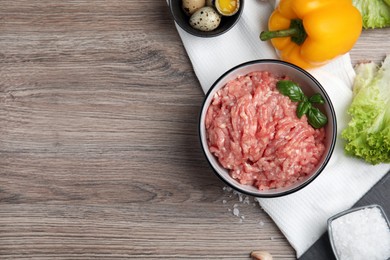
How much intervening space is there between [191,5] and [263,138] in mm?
555

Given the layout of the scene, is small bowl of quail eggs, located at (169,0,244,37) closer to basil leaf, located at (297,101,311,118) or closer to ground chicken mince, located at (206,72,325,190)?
ground chicken mince, located at (206,72,325,190)

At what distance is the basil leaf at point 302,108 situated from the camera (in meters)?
1.94

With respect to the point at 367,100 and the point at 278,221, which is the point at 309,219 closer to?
the point at 278,221

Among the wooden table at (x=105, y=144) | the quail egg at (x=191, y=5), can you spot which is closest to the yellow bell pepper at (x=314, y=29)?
the quail egg at (x=191, y=5)

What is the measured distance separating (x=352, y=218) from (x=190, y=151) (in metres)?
0.61

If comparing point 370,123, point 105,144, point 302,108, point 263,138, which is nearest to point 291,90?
point 302,108

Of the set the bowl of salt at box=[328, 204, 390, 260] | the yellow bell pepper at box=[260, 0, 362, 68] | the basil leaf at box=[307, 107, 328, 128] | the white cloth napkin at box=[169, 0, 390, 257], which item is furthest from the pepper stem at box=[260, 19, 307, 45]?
the bowl of salt at box=[328, 204, 390, 260]

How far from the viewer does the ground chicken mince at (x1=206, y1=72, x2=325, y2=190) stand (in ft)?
6.28

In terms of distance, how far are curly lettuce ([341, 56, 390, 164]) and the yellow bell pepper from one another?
0.16 m

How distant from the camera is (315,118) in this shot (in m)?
1.96

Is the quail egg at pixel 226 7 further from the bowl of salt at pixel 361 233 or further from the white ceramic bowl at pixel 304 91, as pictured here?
the bowl of salt at pixel 361 233

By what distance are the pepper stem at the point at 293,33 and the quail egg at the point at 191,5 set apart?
0.86 feet

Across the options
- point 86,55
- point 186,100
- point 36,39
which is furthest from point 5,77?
point 186,100

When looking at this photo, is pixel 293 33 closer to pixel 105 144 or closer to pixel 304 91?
pixel 304 91
